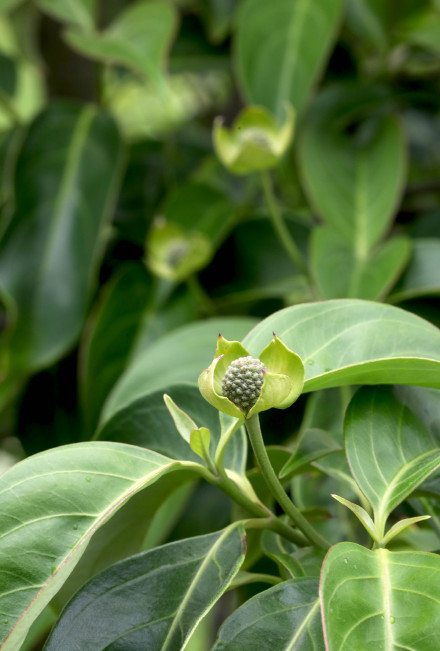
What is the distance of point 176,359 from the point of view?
529 millimetres

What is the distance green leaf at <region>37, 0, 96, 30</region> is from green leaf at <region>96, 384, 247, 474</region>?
1.83 ft

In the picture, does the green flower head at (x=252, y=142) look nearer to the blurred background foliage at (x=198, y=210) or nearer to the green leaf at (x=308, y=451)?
the blurred background foliage at (x=198, y=210)

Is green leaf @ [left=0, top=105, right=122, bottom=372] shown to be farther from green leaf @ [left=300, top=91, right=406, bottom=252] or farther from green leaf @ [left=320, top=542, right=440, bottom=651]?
green leaf @ [left=320, top=542, right=440, bottom=651]

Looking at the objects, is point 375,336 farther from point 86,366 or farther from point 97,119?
point 97,119

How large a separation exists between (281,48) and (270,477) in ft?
1.79

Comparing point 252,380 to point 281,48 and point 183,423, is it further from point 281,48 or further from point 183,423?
point 281,48

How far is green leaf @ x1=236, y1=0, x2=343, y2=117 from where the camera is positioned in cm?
69

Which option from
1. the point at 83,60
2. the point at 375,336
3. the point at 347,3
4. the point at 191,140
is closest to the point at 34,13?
the point at 83,60

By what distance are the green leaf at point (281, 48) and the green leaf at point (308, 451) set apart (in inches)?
16.6

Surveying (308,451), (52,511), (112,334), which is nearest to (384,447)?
(308,451)

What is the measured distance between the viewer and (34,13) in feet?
3.48

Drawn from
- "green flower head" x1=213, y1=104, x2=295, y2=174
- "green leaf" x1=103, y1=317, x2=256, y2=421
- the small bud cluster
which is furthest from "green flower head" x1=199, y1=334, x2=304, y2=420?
"green flower head" x1=213, y1=104, x2=295, y2=174

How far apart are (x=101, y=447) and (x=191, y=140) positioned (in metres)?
0.72

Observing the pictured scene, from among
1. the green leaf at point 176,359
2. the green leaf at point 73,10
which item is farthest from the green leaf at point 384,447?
the green leaf at point 73,10
